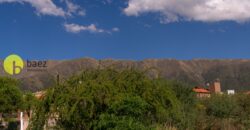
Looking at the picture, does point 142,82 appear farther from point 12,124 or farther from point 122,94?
point 12,124

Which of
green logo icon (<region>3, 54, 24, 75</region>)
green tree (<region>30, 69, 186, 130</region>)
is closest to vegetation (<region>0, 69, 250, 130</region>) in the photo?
green tree (<region>30, 69, 186, 130</region>)

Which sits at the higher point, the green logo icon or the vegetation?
the green logo icon

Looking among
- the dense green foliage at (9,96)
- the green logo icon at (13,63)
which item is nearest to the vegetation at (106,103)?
the green logo icon at (13,63)

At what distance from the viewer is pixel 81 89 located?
14352mm

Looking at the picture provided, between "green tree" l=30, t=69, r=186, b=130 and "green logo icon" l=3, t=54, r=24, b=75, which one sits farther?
"green logo icon" l=3, t=54, r=24, b=75

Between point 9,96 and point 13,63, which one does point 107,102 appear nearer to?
point 13,63

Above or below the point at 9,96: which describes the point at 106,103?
below

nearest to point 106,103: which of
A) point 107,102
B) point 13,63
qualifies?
point 107,102

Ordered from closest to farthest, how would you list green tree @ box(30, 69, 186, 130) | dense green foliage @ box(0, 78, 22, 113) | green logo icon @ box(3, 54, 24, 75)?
green tree @ box(30, 69, 186, 130), green logo icon @ box(3, 54, 24, 75), dense green foliage @ box(0, 78, 22, 113)

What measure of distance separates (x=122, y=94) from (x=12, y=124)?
31.4 metres

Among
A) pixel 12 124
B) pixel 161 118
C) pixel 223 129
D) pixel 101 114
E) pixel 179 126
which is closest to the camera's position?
pixel 101 114

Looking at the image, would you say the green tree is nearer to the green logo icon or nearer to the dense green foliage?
the green logo icon

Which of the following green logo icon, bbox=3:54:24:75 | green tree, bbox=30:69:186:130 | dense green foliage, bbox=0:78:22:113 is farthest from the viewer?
dense green foliage, bbox=0:78:22:113

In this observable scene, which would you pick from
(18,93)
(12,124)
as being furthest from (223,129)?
(18,93)
